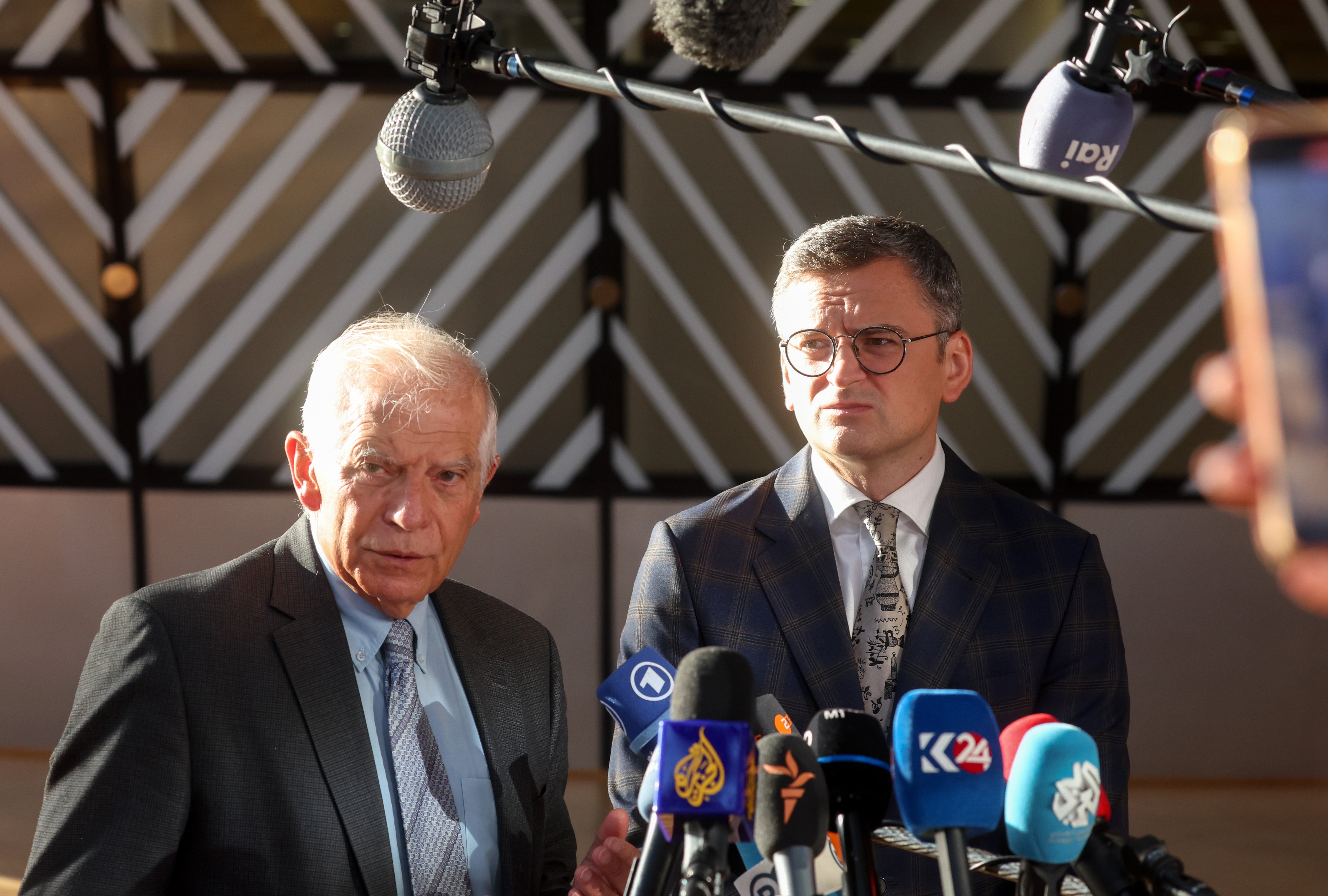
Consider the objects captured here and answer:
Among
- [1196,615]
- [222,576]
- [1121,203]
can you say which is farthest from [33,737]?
[1121,203]

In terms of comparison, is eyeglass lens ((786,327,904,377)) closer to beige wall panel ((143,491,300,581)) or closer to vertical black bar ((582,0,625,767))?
vertical black bar ((582,0,625,767))

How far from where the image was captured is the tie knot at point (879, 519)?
1876 millimetres

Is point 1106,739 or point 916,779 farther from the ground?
point 1106,739

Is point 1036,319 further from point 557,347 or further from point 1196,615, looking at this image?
point 557,347

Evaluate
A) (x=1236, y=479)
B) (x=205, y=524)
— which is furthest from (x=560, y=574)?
(x=1236, y=479)

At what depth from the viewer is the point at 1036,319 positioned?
441cm

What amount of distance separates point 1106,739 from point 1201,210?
46.7 inches

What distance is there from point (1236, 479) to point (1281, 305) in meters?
0.10

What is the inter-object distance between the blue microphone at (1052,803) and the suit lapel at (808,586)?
71 cm

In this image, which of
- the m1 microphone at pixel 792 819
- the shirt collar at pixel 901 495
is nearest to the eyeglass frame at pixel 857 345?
the shirt collar at pixel 901 495

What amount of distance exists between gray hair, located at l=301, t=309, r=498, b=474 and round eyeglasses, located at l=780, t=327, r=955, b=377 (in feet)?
1.69

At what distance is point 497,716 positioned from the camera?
1766 mm

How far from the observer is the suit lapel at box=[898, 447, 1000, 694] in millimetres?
1770

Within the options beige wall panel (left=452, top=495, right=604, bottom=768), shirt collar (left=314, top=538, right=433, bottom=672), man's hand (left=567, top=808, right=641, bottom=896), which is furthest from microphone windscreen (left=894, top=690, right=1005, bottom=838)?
beige wall panel (left=452, top=495, right=604, bottom=768)
